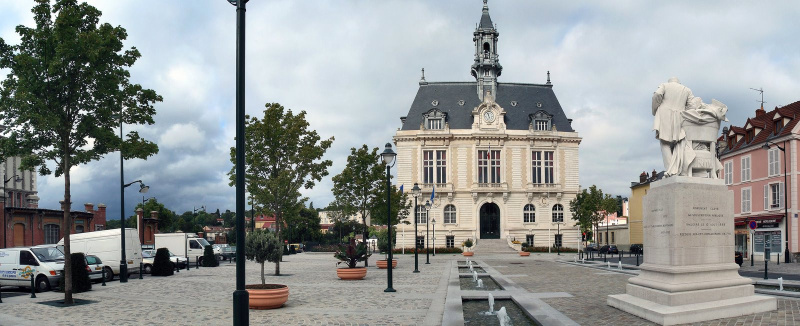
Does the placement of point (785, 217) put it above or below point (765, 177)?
below

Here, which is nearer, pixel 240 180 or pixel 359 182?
pixel 240 180

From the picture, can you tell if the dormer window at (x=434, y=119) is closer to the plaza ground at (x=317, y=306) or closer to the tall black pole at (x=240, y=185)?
the plaza ground at (x=317, y=306)

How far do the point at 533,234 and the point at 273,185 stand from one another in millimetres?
47127

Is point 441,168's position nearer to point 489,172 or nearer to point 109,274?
point 489,172

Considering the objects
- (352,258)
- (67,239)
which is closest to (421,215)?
(352,258)

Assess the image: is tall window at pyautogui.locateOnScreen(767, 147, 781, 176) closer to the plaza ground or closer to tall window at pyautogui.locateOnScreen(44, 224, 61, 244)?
the plaza ground

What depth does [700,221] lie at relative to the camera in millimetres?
12062

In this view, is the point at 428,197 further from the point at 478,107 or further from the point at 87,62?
the point at 87,62

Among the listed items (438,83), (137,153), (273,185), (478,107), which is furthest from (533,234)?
(137,153)

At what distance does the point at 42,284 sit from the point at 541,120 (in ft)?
198

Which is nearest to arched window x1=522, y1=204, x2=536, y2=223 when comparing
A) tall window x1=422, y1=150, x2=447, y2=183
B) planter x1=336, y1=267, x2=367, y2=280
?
tall window x1=422, y1=150, x2=447, y2=183

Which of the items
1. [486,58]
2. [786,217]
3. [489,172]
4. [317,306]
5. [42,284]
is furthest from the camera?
[486,58]

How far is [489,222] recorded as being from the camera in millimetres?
70000

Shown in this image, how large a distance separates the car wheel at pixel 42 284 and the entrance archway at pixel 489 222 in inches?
2136
